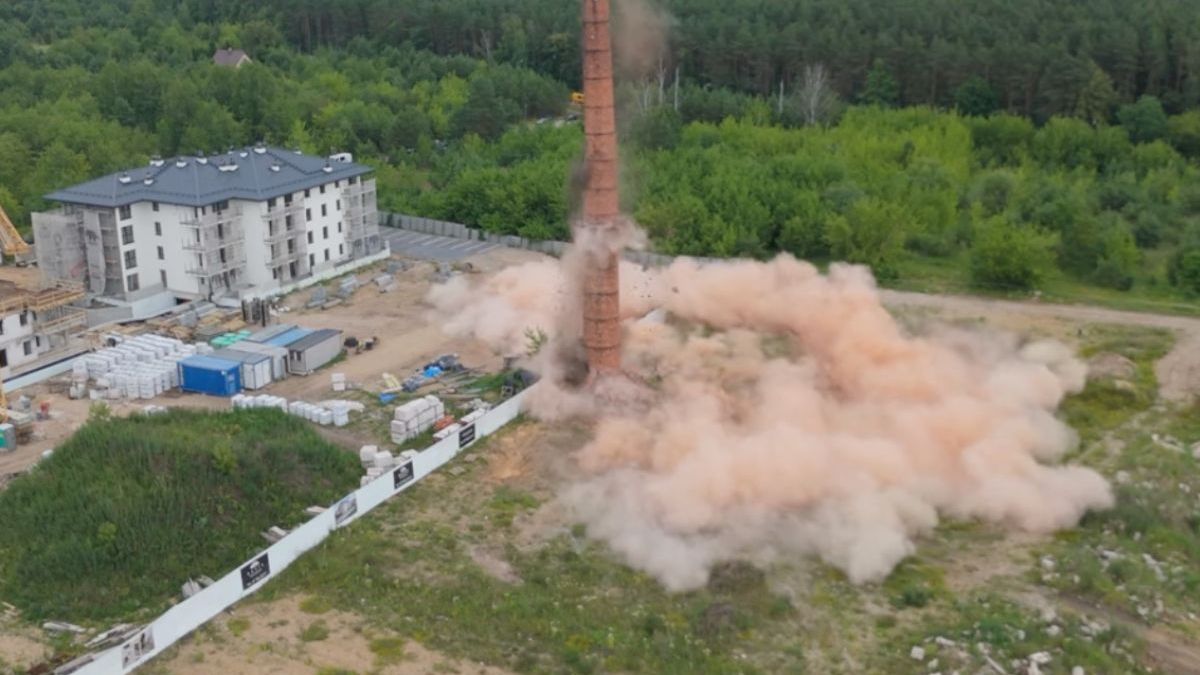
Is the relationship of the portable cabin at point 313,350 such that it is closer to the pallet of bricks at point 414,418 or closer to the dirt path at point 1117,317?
the pallet of bricks at point 414,418

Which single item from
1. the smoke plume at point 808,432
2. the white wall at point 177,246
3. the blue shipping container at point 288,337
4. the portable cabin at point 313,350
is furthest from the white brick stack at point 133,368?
the smoke plume at point 808,432

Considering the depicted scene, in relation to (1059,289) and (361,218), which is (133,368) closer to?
(361,218)

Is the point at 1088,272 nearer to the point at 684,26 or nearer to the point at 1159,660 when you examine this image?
the point at 1159,660

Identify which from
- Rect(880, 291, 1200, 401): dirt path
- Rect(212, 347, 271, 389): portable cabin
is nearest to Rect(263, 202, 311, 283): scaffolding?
Rect(212, 347, 271, 389): portable cabin

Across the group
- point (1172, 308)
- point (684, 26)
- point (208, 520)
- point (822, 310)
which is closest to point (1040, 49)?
point (684, 26)

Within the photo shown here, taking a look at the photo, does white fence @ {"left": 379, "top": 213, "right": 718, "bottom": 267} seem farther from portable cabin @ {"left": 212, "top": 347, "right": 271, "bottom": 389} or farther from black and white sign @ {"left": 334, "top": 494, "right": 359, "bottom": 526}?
black and white sign @ {"left": 334, "top": 494, "right": 359, "bottom": 526}

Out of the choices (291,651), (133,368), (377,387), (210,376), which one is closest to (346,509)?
(291,651)
